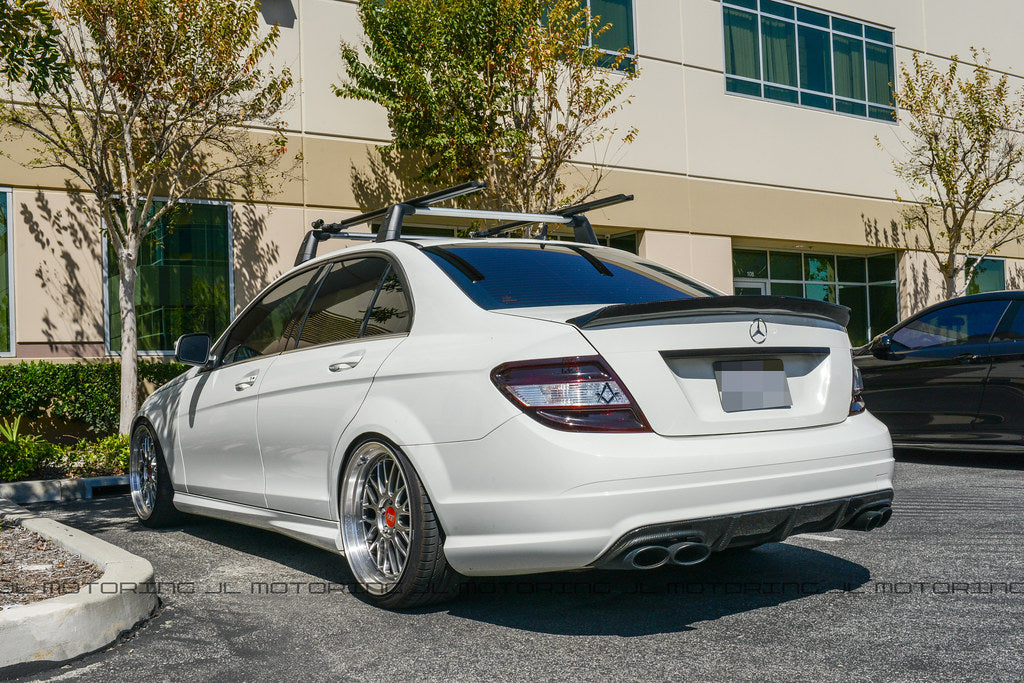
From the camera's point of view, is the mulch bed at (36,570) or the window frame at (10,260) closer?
the mulch bed at (36,570)

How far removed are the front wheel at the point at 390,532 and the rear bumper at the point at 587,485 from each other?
11cm

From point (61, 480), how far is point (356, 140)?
675 cm

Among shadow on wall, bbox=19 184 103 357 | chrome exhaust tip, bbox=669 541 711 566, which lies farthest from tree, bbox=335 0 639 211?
chrome exhaust tip, bbox=669 541 711 566

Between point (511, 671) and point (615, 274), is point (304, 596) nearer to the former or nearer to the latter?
point (511, 671)

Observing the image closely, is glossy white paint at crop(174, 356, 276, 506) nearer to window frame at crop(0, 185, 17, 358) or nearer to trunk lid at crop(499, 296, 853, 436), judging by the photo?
trunk lid at crop(499, 296, 853, 436)

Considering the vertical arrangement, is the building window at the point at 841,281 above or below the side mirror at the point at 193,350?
above

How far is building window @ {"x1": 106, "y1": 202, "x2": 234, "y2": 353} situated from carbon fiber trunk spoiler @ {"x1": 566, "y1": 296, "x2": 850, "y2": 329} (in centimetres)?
923

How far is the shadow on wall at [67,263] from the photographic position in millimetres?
11398

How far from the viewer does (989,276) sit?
69.2 ft

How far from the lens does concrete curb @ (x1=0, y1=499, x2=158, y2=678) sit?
341cm

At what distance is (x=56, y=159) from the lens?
1102cm

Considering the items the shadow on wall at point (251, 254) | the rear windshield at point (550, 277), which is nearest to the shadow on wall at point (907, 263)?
the shadow on wall at point (251, 254)

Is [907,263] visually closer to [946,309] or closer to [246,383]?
[946,309]

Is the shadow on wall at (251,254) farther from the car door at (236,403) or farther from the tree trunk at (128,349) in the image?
the car door at (236,403)
